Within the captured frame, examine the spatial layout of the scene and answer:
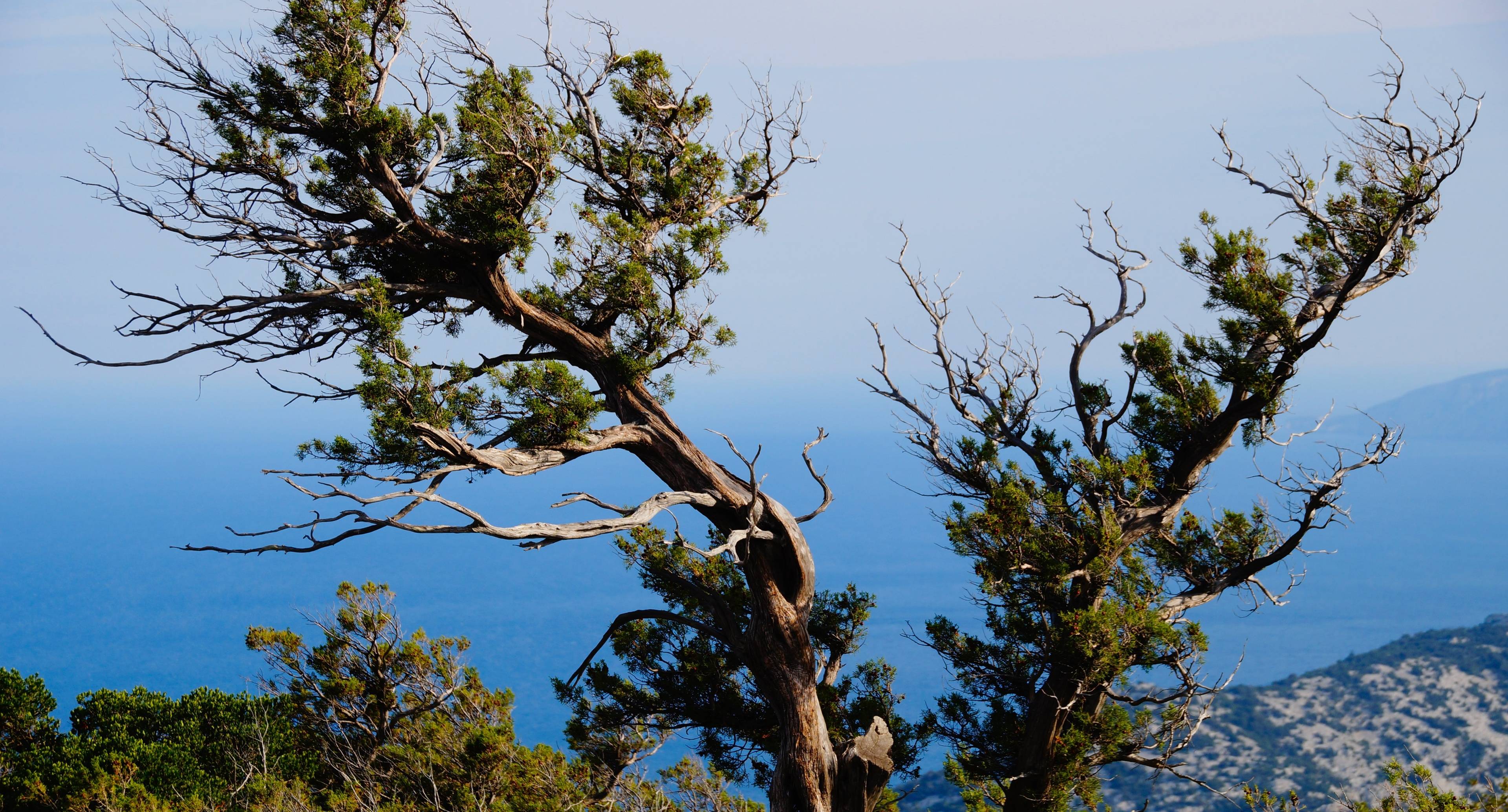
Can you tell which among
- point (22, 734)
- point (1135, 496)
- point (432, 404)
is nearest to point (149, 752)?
point (22, 734)

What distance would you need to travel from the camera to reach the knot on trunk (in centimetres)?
667

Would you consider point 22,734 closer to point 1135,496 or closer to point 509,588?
point 1135,496

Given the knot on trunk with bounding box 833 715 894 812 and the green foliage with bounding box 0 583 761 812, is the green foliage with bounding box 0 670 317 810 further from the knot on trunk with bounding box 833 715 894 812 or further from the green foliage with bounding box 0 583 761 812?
the knot on trunk with bounding box 833 715 894 812

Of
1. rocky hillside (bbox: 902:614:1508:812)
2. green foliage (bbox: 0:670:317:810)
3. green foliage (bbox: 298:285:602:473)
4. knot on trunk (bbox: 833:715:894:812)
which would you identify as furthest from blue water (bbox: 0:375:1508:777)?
green foliage (bbox: 298:285:602:473)

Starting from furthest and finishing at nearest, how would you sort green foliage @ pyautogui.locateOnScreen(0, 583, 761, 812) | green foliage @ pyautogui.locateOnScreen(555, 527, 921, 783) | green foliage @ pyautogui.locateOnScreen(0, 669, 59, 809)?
1. green foliage @ pyautogui.locateOnScreen(0, 669, 59, 809)
2. green foliage @ pyautogui.locateOnScreen(0, 583, 761, 812)
3. green foliage @ pyautogui.locateOnScreen(555, 527, 921, 783)

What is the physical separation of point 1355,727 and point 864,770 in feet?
210

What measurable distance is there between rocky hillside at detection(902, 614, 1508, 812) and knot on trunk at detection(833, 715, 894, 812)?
47.2 m

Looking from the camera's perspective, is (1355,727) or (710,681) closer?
(710,681)

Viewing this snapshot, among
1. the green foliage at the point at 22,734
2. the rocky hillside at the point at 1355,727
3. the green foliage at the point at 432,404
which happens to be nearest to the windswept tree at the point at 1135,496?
the green foliage at the point at 432,404

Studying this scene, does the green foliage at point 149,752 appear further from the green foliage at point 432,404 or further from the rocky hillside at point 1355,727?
the rocky hillside at point 1355,727

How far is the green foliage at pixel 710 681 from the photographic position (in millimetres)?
7676

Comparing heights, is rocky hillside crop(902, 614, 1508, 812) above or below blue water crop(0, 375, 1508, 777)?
below

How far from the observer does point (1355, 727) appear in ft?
193

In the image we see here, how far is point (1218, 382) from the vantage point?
281 inches
